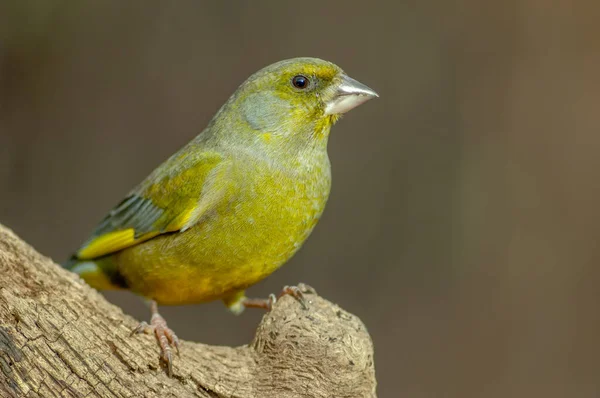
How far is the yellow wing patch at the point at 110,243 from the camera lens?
389cm

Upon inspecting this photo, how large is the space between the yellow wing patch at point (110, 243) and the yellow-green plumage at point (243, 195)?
0.7 inches

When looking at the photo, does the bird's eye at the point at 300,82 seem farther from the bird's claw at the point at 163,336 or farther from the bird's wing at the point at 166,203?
the bird's claw at the point at 163,336

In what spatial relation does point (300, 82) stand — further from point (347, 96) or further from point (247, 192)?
point (247, 192)

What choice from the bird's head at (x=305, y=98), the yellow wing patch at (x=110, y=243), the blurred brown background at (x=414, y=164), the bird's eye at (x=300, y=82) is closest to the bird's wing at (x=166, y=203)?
the yellow wing patch at (x=110, y=243)

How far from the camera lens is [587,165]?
22.4ft

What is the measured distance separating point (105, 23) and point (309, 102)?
3.41 metres

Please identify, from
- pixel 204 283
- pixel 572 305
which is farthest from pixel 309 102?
pixel 572 305

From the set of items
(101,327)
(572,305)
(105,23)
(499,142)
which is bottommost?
(572,305)

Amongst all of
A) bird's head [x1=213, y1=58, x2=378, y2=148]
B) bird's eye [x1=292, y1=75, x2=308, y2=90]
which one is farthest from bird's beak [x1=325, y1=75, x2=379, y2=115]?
bird's eye [x1=292, y1=75, x2=308, y2=90]

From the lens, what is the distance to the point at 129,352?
3.09 meters

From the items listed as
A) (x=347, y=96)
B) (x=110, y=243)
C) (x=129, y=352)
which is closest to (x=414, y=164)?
(x=347, y=96)

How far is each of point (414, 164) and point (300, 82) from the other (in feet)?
11.2

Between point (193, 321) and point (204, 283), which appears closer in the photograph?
point (204, 283)

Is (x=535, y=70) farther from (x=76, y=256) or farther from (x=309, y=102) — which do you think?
(x=76, y=256)
